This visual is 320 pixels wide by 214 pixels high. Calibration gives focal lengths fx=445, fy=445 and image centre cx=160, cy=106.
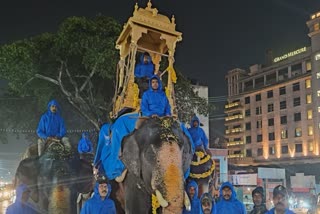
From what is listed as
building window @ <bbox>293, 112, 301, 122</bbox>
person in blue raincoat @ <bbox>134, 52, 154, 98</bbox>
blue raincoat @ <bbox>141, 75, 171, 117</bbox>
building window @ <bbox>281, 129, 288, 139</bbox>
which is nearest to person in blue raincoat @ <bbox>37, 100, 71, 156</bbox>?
person in blue raincoat @ <bbox>134, 52, 154, 98</bbox>

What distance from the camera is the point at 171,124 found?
634 cm

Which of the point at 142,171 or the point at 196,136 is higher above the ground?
the point at 196,136

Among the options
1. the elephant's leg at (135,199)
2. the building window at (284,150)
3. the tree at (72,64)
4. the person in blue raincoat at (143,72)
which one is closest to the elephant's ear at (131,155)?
the elephant's leg at (135,199)

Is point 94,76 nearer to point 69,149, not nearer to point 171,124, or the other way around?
point 69,149

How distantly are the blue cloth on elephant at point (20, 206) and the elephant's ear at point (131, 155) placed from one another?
7.50ft

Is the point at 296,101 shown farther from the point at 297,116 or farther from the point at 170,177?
the point at 170,177

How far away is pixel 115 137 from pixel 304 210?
2240 cm

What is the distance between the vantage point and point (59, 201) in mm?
7590

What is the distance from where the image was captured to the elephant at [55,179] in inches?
300

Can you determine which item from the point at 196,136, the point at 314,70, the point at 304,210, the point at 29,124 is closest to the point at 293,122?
the point at 314,70

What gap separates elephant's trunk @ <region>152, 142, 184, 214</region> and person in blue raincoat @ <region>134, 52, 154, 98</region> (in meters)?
2.85

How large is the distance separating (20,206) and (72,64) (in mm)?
12725

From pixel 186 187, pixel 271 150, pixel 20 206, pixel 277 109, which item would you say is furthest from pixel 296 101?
pixel 20 206

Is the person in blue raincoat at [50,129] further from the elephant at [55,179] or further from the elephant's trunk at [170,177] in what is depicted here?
the elephant's trunk at [170,177]
